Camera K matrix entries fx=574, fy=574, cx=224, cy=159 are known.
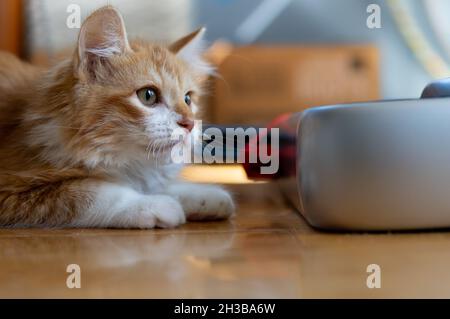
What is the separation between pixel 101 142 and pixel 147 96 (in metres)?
0.14

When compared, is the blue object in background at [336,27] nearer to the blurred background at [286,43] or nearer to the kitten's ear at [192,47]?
the blurred background at [286,43]

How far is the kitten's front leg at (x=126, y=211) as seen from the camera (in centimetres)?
111

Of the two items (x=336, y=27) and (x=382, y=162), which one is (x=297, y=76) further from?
(x=382, y=162)

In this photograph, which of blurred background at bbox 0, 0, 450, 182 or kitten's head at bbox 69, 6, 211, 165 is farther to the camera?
blurred background at bbox 0, 0, 450, 182

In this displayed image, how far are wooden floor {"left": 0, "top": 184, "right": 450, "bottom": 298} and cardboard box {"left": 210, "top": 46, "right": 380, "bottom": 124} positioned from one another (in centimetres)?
230

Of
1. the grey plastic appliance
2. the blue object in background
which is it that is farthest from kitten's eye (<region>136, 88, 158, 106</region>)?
the blue object in background

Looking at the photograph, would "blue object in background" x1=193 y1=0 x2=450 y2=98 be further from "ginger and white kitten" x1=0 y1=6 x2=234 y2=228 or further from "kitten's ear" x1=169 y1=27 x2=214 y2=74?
"ginger and white kitten" x1=0 y1=6 x2=234 y2=228

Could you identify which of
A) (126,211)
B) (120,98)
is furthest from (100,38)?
→ (126,211)

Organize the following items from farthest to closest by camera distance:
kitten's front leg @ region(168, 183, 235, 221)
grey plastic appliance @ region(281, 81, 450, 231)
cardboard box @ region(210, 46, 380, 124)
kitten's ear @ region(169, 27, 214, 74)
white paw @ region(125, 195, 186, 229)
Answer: cardboard box @ region(210, 46, 380, 124) → kitten's ear @ region(169, 27, 214, 74) → kitten's front leg @ region(168, 183, 235, 221) → white paw @ region(125, 195, 186, 229) → grey plastic appliance @ region(281, 81, 450, 231)

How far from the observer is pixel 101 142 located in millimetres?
1155

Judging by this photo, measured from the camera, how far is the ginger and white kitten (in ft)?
3.74

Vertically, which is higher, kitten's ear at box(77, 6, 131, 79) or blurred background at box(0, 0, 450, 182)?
blurred background at box(0, 0, 450, 182)

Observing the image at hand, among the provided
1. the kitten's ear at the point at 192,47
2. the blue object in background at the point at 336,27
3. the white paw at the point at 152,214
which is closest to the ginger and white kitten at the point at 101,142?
the white paw at the point at 152,214

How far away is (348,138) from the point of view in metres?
0.95
